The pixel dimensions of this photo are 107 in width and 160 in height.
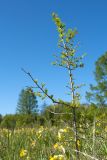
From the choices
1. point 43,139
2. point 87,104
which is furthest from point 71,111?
point 43,139

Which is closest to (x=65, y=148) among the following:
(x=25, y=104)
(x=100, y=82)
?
(x=100, y=82)

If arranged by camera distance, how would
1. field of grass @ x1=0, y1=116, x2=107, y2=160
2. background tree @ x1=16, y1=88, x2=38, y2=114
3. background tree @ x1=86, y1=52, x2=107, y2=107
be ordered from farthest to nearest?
background tree @ x1=16, y1=88, x2=38, y2=114 < background tree @ x1=86, y1=52, x2=107, y2=107 < field of grass @ x1=0, y1=116, x2=107, y2=160

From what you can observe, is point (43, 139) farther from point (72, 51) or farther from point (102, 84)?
point (102, 84)

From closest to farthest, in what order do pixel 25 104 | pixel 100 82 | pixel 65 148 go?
pixel 65 148 < pixel 100 82 < pixel 25 104

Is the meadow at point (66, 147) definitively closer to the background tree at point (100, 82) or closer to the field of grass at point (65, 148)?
the field of grass at point (65, 148)

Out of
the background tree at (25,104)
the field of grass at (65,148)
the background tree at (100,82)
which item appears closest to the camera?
the field of grass at (65,148)

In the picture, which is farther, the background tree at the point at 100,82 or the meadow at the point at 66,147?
the background tree at the point at 100,82

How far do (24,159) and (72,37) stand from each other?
117cm

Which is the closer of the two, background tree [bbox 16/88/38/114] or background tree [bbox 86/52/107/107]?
background tree [bbox 86/52/107/107]

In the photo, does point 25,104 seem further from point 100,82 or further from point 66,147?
point 66,147

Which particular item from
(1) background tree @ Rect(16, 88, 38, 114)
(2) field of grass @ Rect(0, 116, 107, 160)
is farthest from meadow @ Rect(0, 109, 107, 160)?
(1) background tree @ Rect(16, 88, 38, 114)

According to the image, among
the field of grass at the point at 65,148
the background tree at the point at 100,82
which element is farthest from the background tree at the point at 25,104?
the field of grass at the point at 65,148

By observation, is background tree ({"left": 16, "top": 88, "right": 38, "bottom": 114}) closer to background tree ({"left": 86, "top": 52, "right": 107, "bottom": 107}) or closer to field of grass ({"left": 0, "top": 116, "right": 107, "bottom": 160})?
background tree ({"left": 86, "top": 52, "right": 107, "bottom": 107})

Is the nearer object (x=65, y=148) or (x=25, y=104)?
(x=65, y=148)
